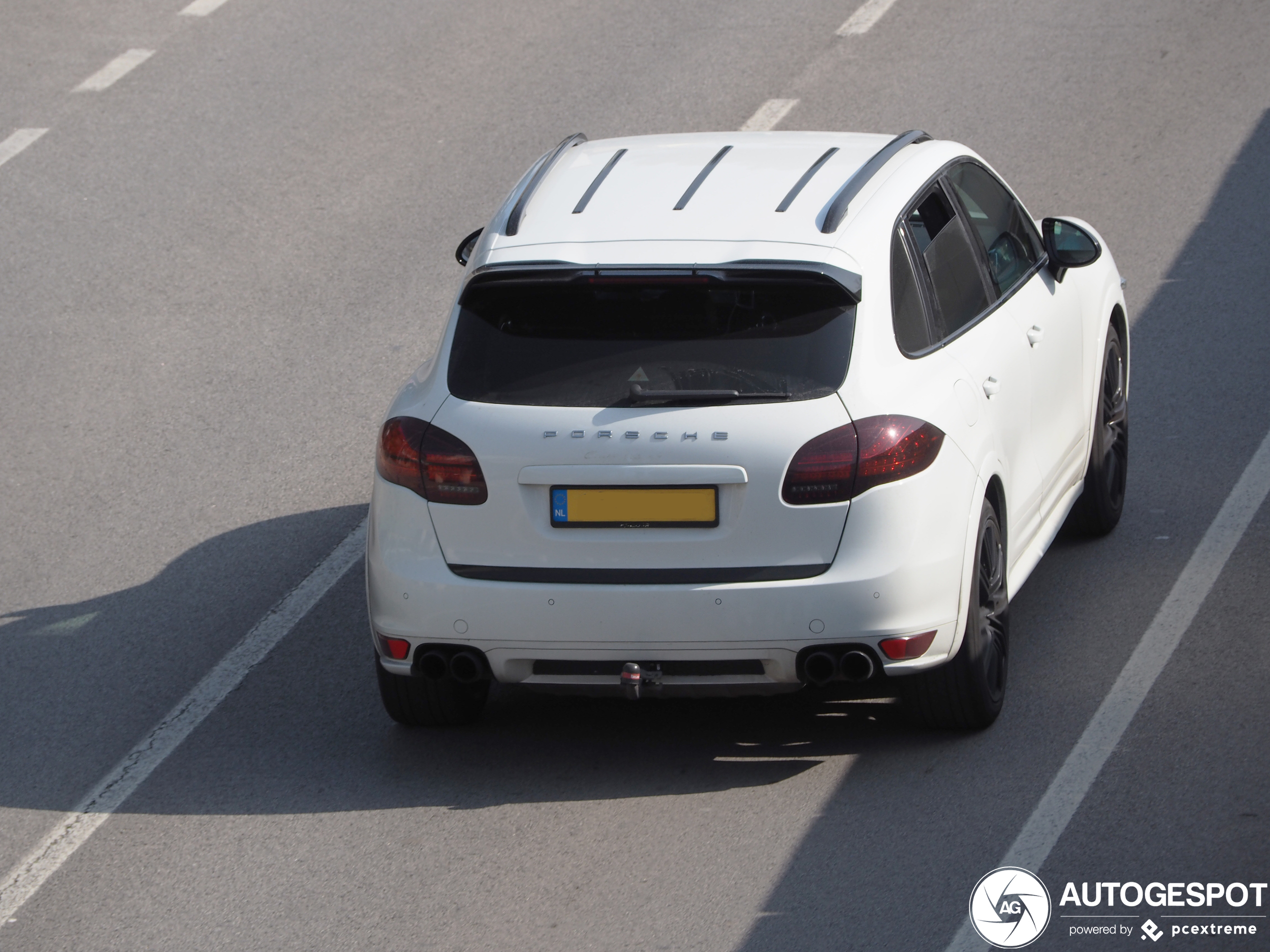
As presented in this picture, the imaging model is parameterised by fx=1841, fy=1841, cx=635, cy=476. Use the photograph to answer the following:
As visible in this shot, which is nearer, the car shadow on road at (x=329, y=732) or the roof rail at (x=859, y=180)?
the roof rail at (x=859, y=180)

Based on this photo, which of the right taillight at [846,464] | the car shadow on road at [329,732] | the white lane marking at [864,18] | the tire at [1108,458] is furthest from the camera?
the white lane marking at [864,18]

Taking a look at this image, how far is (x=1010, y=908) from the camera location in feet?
16.4

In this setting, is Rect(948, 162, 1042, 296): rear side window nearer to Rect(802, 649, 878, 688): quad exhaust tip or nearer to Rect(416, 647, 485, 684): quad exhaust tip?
Rect(802, 649, 878, 688): quad exhaust tip

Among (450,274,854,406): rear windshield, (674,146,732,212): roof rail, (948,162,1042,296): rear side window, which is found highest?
(674,146,732,212): roof rail

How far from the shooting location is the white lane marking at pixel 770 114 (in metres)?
13.7

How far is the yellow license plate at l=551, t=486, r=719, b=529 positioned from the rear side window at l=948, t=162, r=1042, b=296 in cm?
182

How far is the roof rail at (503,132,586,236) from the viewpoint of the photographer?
625 cm

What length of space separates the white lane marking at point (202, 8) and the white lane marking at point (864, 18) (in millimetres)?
5671

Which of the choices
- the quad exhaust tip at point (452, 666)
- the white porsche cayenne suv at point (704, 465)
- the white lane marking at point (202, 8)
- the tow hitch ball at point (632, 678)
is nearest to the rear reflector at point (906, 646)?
the white porsche cayenne suv at point (704, 465)

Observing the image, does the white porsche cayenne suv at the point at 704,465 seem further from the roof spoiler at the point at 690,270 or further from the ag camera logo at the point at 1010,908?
the ag camera logo at the point at 1010,908

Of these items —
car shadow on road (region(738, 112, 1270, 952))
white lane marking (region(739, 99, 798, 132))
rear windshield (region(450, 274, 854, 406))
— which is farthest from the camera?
white lane marking (region(739, 99, 798, 132))

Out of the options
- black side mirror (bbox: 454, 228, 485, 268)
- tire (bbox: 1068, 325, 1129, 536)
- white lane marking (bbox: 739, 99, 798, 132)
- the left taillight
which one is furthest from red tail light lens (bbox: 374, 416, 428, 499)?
white lane marking (bbox: 739, 99, 798, 132)

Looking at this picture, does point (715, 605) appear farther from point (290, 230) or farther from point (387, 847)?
point (290, 230)

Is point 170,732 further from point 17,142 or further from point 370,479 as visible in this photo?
point 17,142
